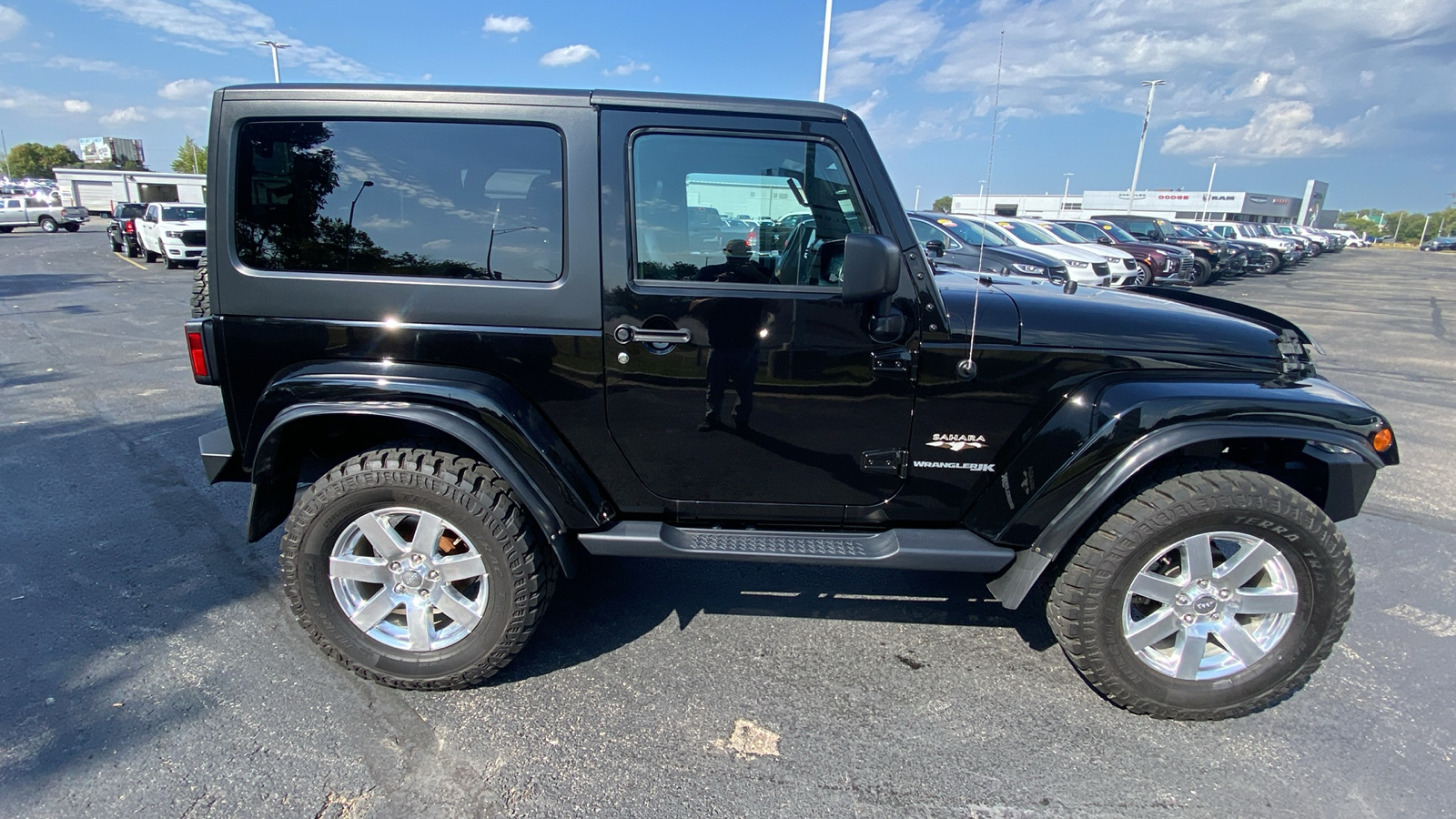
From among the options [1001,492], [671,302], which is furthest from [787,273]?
[1001,492]

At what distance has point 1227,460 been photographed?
8.50ft

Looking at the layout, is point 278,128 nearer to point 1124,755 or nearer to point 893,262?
point 893,262

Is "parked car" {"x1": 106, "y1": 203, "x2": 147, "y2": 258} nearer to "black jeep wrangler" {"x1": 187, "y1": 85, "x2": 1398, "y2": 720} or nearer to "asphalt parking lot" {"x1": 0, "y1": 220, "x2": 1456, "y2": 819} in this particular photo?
"asphalt parking lot" {"x1": 0, "y1": 220, "x2": 1456, "y2": 819}

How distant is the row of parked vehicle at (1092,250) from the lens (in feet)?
34.1

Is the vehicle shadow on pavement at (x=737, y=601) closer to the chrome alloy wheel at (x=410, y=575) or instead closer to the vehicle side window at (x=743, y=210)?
the chrome alloy wheel at (x=410, y=575)

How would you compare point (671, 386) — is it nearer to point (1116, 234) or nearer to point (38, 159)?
point (1116, 234)

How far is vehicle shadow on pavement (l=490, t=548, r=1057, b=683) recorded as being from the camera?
299 centimetres

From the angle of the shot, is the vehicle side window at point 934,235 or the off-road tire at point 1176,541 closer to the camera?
the off-road tire at point 1176,541

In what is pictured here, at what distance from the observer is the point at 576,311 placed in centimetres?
246

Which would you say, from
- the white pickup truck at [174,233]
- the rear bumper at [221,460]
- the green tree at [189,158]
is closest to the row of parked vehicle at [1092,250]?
the rear bumper at [221,460]

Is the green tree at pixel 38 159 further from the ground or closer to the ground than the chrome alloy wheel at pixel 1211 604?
further from the ground

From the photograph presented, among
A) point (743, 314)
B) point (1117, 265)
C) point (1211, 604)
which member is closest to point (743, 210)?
point (743, 314)

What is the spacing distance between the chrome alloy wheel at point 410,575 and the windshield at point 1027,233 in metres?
12.5

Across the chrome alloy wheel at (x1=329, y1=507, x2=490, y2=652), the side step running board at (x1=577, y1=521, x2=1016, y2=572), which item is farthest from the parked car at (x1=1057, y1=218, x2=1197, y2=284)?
the chrome alloy wheel at (x1=329, y1=507, x2=490, y2=652)
